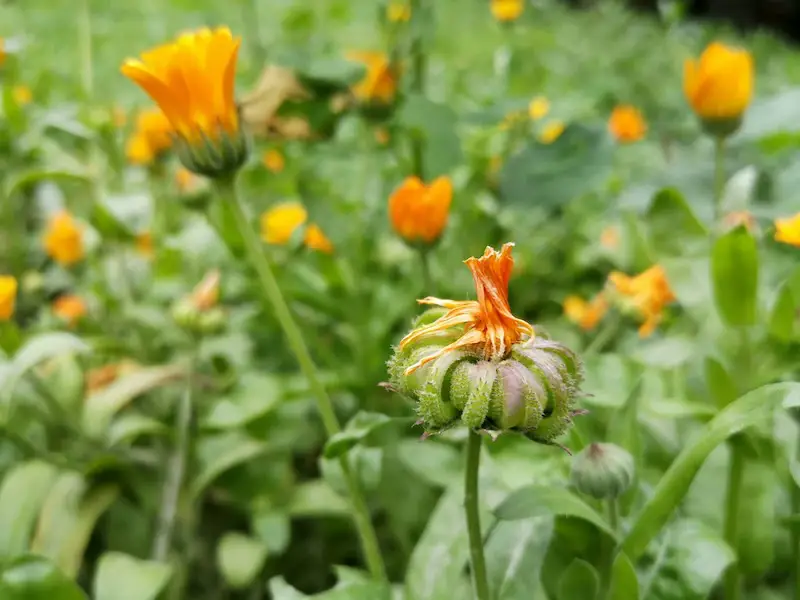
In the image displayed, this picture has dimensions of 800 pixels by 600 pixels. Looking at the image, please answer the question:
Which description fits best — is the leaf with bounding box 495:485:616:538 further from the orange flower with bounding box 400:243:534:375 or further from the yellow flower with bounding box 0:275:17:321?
the yellow flower with bounding box 0:275:17:321

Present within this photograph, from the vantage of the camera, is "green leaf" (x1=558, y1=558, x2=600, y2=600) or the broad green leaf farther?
the broad green leaf

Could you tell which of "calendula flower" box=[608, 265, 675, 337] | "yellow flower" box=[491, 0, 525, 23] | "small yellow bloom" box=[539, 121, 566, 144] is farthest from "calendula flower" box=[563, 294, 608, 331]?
"yellow flower" box=[491, 0, 525, 23]

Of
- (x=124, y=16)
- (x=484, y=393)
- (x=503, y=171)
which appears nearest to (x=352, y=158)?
(x=503, y=171)

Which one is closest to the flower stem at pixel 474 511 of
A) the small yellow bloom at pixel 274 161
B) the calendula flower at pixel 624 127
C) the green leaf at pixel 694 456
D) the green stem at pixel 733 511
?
the green leaf at pixel 694 456

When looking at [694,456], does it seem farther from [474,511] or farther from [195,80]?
[195,80]

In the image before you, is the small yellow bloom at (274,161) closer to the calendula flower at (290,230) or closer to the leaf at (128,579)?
the calendula flower at (290,230)
